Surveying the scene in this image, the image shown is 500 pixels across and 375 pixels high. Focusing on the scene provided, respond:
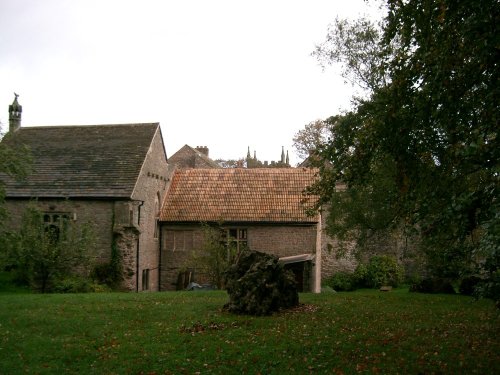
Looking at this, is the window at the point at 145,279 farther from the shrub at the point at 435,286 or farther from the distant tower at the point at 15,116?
the shrub at the point at 435,286

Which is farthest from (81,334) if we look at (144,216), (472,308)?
(144,216)

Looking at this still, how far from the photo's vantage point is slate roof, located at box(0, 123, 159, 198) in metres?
25.4

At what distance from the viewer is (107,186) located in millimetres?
25203

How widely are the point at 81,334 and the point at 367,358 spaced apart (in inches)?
265

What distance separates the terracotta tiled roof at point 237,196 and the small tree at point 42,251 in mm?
6930

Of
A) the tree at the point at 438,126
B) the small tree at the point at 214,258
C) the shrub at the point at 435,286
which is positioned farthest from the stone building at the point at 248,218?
the tree at the point at 438,126

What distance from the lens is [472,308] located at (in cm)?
1677

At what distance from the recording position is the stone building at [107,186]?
24750 mm

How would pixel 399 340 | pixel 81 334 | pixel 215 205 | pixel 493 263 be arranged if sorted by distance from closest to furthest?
pixel 493 263 → pixel 399 340 → pixel 81 334 → pixel 215 205

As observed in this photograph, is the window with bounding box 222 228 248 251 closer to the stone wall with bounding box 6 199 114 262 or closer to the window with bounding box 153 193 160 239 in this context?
the window with bounding box 153 193 160 239

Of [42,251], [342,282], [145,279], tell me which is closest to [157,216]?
[145,279]

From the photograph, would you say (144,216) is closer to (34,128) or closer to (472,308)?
(34,128)

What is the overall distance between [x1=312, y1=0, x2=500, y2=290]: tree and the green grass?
2.20 meters

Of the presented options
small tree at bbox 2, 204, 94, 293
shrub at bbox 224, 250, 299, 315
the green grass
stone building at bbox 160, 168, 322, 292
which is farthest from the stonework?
shrub at bbox 224, 250, 299, 315
